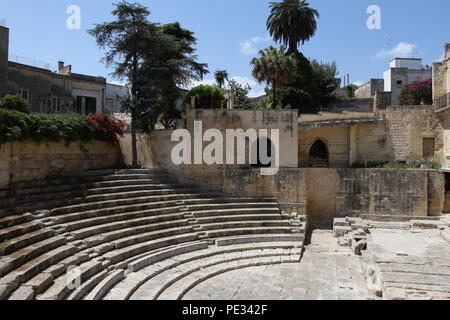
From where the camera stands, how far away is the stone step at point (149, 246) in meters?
11.4

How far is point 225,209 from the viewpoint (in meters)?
16.8

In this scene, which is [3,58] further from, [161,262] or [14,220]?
[161,262]

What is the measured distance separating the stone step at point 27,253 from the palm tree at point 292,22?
24.6m

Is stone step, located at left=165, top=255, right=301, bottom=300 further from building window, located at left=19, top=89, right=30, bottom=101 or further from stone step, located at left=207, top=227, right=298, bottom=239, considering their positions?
building window, located at left=19, top=89, right=30, bottom=101

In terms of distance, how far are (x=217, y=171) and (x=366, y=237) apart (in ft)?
23.4

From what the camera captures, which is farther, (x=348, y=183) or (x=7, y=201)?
(x=348, y=183)

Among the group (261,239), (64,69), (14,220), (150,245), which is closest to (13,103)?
(14,220)

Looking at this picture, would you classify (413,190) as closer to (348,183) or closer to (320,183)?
(348,183)

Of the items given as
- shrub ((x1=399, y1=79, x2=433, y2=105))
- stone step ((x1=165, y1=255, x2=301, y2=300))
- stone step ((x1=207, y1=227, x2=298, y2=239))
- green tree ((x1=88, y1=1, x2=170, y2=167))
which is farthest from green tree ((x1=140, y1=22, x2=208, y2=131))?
shrub ((x1=399, y1=79, x2=433, y2=105))

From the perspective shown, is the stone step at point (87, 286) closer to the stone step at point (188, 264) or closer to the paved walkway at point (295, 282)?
the stone step at point (188, 264)

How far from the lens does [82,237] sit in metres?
11.7

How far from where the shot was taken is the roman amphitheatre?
10.3 meters

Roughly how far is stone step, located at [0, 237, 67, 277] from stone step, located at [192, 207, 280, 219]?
19.7 ft
